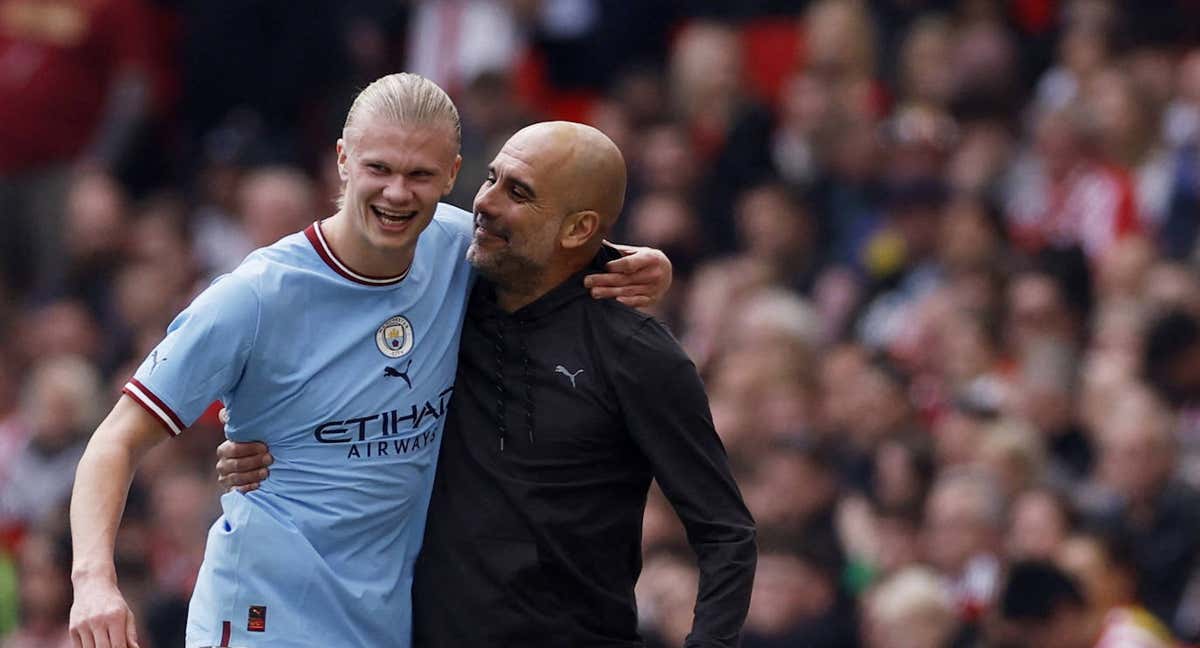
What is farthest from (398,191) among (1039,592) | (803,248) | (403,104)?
(803,248)

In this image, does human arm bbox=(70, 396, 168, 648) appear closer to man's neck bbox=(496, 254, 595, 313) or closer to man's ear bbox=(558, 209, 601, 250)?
man's neck bbox=(496, 254, 595, 313)

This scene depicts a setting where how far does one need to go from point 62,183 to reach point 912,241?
4583 mm

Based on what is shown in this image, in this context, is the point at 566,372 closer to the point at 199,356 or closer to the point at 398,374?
the point at 398,374

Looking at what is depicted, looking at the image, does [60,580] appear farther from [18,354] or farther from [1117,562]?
[1117,562]

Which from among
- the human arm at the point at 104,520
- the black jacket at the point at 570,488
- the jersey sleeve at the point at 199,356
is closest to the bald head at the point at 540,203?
the black jacket at the point at 570,488

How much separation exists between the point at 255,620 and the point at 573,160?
1223 millimetres

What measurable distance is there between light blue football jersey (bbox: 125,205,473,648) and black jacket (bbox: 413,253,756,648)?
0.10m

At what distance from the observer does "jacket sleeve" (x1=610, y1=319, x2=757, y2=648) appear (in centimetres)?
505

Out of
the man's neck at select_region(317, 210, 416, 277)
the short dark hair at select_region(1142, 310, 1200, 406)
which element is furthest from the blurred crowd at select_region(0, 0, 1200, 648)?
the man's neck at select_region(317, 210, 416, 277)

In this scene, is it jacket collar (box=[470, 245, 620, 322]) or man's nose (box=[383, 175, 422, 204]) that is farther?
jacket collar (box=[470, 245, 620, 322])

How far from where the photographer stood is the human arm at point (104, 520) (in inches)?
179

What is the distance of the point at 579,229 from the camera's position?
5.24m

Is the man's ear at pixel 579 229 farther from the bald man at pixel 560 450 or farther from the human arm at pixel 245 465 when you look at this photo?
the human arm at pixel 245 465

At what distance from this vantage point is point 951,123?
10.5m
